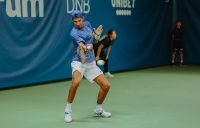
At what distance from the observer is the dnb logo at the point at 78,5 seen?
385 inches

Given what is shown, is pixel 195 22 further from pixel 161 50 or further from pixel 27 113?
pixel 27 113

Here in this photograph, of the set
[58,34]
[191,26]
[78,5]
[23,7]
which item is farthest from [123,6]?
[23,7]

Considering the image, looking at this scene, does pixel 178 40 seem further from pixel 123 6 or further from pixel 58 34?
pixel 58 34

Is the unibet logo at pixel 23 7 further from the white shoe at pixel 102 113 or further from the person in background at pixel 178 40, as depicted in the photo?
the person in background at pixel 178 40

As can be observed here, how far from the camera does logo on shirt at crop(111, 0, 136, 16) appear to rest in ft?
37.1

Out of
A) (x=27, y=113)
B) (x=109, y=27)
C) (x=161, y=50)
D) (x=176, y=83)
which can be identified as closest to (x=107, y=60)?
(x=109, y=27)

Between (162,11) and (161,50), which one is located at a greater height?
(162,11)

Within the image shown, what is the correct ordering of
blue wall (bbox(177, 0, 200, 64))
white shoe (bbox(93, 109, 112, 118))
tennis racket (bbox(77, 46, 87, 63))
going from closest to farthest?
tennis racket (bbox(77, 46, 87, 63)), white shoe (bbox(93, 109, 112, 118)), blue wall (bbox(177, 0, 200, 64))

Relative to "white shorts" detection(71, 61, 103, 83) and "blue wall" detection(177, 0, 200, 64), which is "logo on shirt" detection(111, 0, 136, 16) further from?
"white shorts" detection(71, 61, 103, 83)

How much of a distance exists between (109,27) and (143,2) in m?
1.94

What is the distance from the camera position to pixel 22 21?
8.68 m

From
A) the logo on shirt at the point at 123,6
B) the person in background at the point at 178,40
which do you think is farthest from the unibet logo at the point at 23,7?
the person in background at the point at 178,40

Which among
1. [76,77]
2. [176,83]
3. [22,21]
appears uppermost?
[22,21]

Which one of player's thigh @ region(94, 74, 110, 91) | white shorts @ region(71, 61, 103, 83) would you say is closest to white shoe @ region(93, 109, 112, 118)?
player's thigh @ region(94, 74, 110, 91)
